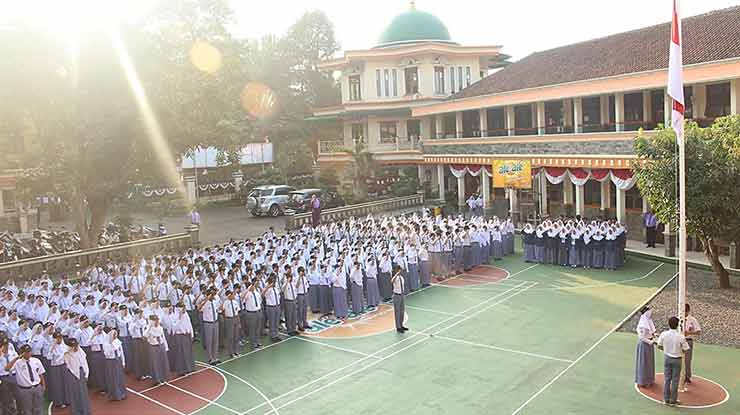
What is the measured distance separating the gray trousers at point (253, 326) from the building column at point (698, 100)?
729 inches

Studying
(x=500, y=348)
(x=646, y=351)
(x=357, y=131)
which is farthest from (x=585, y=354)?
(x=357, y=131)

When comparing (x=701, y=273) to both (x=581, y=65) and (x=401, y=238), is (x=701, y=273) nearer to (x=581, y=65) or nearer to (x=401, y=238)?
(x=401, y=238)

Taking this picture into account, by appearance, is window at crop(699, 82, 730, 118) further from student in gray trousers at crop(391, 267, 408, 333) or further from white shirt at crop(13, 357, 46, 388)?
white shirt at crop(13, 357, 46, 388)

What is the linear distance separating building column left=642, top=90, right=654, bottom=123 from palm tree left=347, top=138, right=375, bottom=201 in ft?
51.7

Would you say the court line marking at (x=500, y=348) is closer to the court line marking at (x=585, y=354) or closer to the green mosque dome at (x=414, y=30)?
A: the court line marking at (x=585, y=354)

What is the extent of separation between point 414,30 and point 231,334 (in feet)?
104

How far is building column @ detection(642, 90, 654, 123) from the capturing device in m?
26.6

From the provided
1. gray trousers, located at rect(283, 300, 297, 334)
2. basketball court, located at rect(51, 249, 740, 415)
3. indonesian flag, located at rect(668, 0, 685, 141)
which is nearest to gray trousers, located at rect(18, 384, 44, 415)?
basketball court, located at rect(51, 249, 740, 415)

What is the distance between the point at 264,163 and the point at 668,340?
44355 mm

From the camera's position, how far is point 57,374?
488 inches

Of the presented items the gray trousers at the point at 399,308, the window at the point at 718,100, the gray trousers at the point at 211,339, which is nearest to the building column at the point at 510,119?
the window at the point at 718,100

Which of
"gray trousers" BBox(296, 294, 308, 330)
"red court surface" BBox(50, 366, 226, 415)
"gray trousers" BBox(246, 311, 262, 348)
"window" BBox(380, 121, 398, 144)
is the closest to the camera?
"red court surface" BBox(50, 366, 226, 415)

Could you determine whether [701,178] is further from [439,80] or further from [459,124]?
[439,80]

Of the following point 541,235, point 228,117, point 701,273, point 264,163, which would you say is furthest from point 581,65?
point 264,163
